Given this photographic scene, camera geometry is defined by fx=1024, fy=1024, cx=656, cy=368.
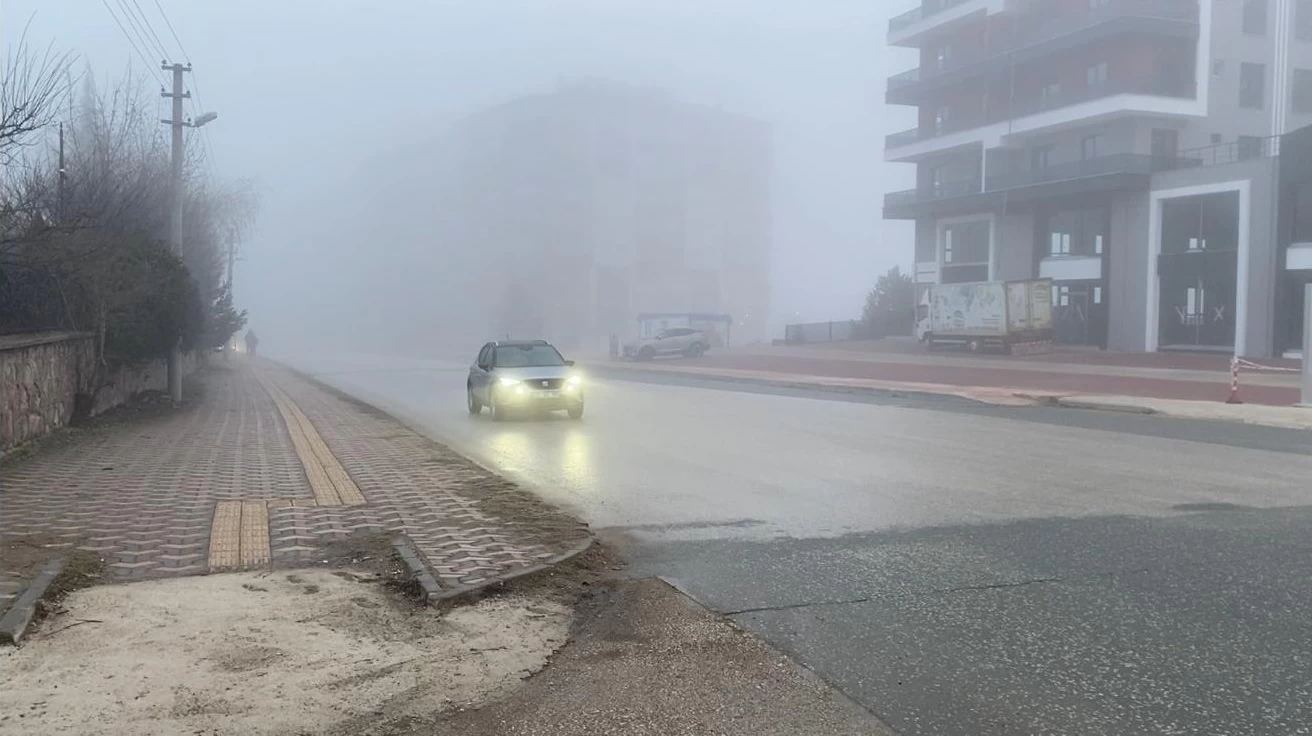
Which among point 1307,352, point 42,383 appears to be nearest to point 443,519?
point 42,383

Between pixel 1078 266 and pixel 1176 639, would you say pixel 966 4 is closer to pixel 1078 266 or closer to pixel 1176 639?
pixel 1078 266

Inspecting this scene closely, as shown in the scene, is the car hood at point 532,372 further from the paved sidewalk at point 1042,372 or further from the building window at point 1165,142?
the building window at point 1165,142

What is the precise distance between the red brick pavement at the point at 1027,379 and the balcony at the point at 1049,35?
16297 mm

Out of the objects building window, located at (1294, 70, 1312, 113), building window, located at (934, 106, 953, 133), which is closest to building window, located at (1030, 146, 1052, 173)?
building window, located at (934, 106, 953, 133)

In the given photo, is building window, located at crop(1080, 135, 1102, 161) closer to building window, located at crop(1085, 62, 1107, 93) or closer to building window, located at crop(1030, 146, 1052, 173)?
building window, located at crop(1030, 146, 1052, 173)

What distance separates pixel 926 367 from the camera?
1454 inches

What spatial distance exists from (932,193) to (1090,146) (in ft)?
31.3

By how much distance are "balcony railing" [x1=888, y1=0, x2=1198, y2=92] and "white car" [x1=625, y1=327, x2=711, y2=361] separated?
58.7 feet

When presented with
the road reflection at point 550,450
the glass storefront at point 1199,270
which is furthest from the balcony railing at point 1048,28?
the road reflection at point 550,450

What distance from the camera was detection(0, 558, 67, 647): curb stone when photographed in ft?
16.3

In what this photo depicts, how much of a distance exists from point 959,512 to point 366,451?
779 centimetres

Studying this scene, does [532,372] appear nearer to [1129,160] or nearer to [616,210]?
[1129,160]

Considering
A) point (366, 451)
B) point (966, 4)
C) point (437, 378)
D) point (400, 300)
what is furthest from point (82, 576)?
point (400, 300)

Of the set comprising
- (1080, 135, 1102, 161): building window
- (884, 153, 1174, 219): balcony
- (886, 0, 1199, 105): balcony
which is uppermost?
(886, 0, 1199, 105): balcony
